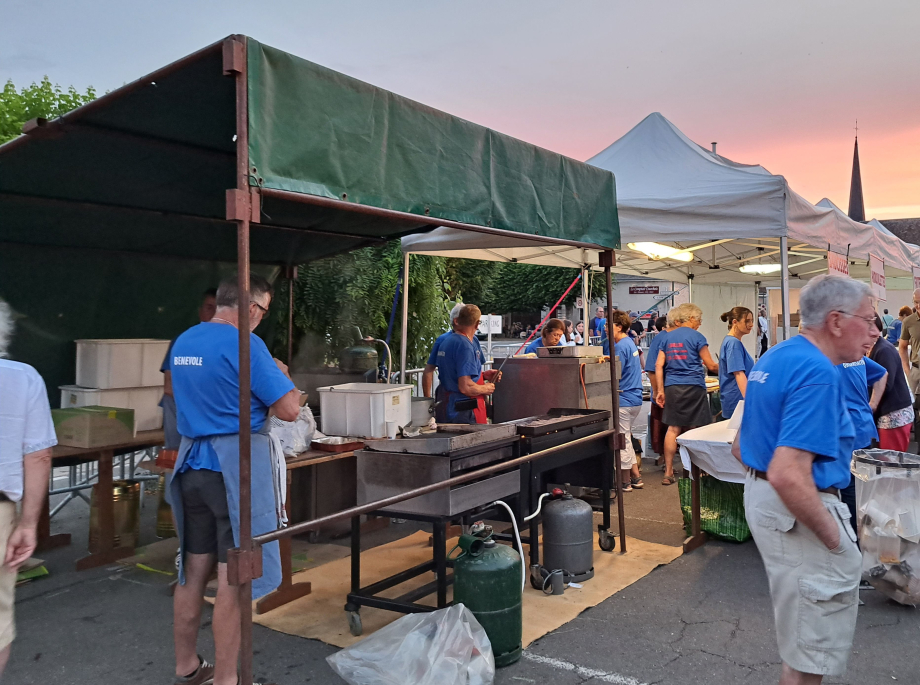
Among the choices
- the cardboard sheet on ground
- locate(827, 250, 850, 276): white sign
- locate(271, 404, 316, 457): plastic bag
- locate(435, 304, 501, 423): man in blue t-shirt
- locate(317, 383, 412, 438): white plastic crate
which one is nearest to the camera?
the cardboard sheet on ground

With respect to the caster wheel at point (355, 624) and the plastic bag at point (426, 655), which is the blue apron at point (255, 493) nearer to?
the plastic bag at point (426, 655)

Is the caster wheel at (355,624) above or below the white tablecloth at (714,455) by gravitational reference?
below

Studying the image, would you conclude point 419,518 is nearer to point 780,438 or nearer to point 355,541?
point 355,541

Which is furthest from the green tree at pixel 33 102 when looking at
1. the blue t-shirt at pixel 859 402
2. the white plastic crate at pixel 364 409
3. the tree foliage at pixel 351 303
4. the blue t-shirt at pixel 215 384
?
the blue t-shirt at pixel 859 402

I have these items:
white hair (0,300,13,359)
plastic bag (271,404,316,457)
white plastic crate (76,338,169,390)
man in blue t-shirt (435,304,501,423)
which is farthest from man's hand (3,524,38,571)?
man in blue t-shirt (435,304,501,423)

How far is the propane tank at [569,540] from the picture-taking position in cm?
472

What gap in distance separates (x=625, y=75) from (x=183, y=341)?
925 centimetres

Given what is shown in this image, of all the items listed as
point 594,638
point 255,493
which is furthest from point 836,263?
point 255,493

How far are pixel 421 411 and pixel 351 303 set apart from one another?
151 inches

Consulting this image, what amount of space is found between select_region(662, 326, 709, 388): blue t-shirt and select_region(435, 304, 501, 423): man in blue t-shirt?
2.35 metres

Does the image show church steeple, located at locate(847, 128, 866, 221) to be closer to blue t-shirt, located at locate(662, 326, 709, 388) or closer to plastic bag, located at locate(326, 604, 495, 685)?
blue t-shirt, located at locate(662, 326, 709, 388)

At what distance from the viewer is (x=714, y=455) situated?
16.7 ft

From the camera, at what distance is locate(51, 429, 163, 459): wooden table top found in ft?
16.8

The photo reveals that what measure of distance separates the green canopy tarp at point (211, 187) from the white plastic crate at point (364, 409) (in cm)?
125
